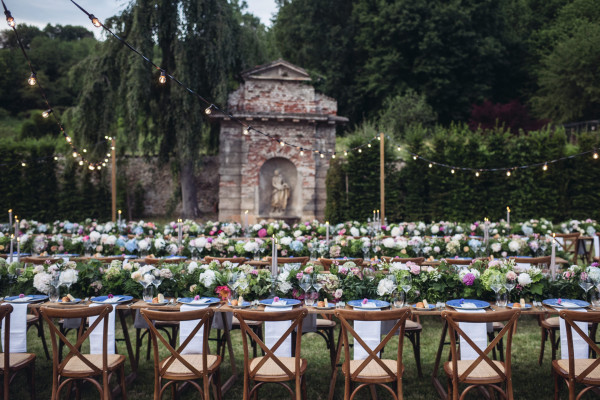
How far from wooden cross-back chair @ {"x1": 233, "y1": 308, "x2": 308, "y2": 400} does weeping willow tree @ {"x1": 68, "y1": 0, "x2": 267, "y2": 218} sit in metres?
12.1

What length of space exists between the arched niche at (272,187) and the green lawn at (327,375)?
1012 centimetres

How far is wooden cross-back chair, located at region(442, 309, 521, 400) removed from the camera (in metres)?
3.27

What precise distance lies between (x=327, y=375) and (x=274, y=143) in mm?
11677

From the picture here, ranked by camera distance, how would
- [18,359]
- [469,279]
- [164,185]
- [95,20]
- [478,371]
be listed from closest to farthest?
[478,371]
[18,359]
[469,279]
[95,20]
[164,185]

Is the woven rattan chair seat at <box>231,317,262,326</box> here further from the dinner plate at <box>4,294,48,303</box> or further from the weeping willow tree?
the weeping willow tree

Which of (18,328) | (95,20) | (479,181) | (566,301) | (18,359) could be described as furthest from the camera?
(479,181)

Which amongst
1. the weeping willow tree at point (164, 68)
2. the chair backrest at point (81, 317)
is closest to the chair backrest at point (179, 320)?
the chair backrest at point (81, 317)

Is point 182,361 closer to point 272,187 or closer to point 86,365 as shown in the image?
point 86,365

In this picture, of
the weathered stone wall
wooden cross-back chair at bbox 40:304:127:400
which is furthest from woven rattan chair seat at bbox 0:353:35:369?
the weathered stone wall

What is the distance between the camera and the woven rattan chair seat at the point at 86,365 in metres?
3.66

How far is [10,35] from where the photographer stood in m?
32.8

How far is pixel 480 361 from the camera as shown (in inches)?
133

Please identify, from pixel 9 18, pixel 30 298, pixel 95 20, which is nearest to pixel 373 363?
pixel 30 298

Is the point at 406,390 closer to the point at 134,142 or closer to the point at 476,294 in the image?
the point at 476,294
